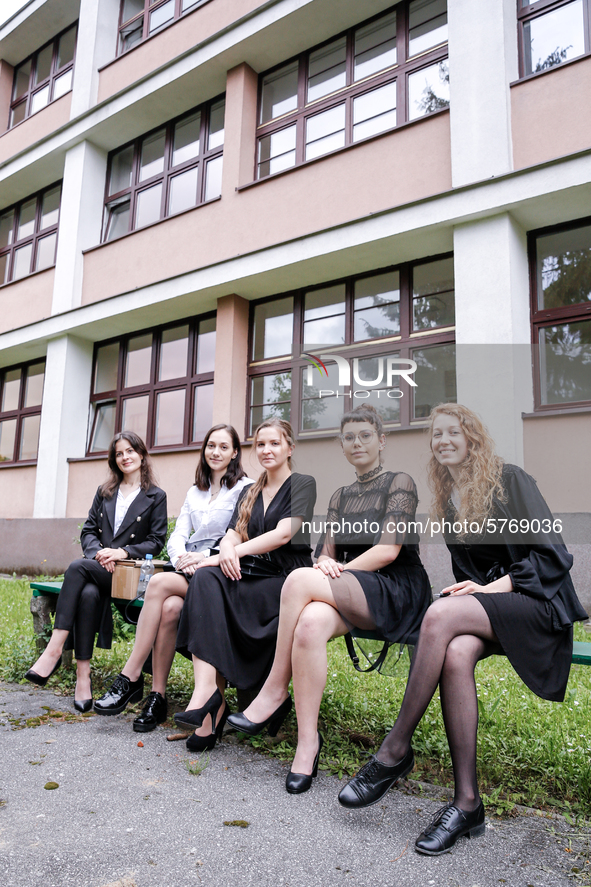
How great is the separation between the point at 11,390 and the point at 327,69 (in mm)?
9308

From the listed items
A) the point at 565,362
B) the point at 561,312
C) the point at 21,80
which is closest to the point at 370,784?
the point at 565,362

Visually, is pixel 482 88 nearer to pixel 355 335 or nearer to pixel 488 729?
pixel 355 335

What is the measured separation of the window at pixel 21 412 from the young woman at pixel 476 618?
11.8 m

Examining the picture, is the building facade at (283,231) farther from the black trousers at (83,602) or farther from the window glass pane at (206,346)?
the black trousers at (83,602)

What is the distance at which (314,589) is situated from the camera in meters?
2.79

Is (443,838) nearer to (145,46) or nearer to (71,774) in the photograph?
(71,774)

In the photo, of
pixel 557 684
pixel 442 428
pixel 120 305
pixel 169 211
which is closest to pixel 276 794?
pixel 557 684

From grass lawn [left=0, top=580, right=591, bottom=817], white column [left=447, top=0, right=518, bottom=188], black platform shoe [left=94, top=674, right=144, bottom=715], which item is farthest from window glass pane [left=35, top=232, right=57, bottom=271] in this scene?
black platform shoe [left=94, top=674, right=144, bottom=715]

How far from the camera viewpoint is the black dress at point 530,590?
8.01 ft

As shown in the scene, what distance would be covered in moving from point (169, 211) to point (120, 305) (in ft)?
6.27

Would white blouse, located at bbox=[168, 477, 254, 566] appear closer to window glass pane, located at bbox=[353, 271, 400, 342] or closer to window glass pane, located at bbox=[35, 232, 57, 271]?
window glass pane, located at bbox=[353, 271, 400, 342]

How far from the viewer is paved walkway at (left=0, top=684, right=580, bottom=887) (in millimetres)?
1955

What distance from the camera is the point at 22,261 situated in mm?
14016

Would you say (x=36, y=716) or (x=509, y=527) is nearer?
(x=509, y=527)
